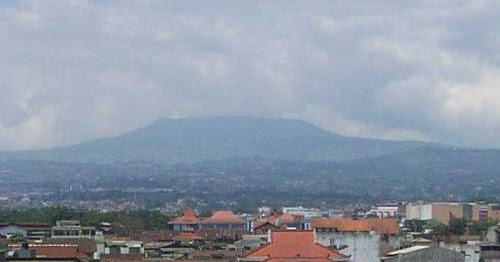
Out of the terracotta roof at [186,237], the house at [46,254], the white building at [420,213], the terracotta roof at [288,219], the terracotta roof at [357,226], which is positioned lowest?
the house at [46,254]

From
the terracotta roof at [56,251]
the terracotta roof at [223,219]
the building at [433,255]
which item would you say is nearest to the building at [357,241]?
the building at [433,255]

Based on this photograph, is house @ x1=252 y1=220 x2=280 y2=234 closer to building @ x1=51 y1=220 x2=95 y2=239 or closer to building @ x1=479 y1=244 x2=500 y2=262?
building @ x1=51 y1=220 x2=95 y2=239

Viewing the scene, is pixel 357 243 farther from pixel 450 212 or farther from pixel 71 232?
pixel 450 212

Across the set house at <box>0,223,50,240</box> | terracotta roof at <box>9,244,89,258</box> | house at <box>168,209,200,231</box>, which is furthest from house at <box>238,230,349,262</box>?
house at <box>168,209,200,231</box>

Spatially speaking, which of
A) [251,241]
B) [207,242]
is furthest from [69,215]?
[251,241]

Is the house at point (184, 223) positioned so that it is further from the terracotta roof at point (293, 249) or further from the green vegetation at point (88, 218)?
the terracotta roof at point (293, 249)

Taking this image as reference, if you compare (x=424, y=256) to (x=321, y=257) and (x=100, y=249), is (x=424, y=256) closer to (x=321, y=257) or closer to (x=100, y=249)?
(x=321, y=257)
